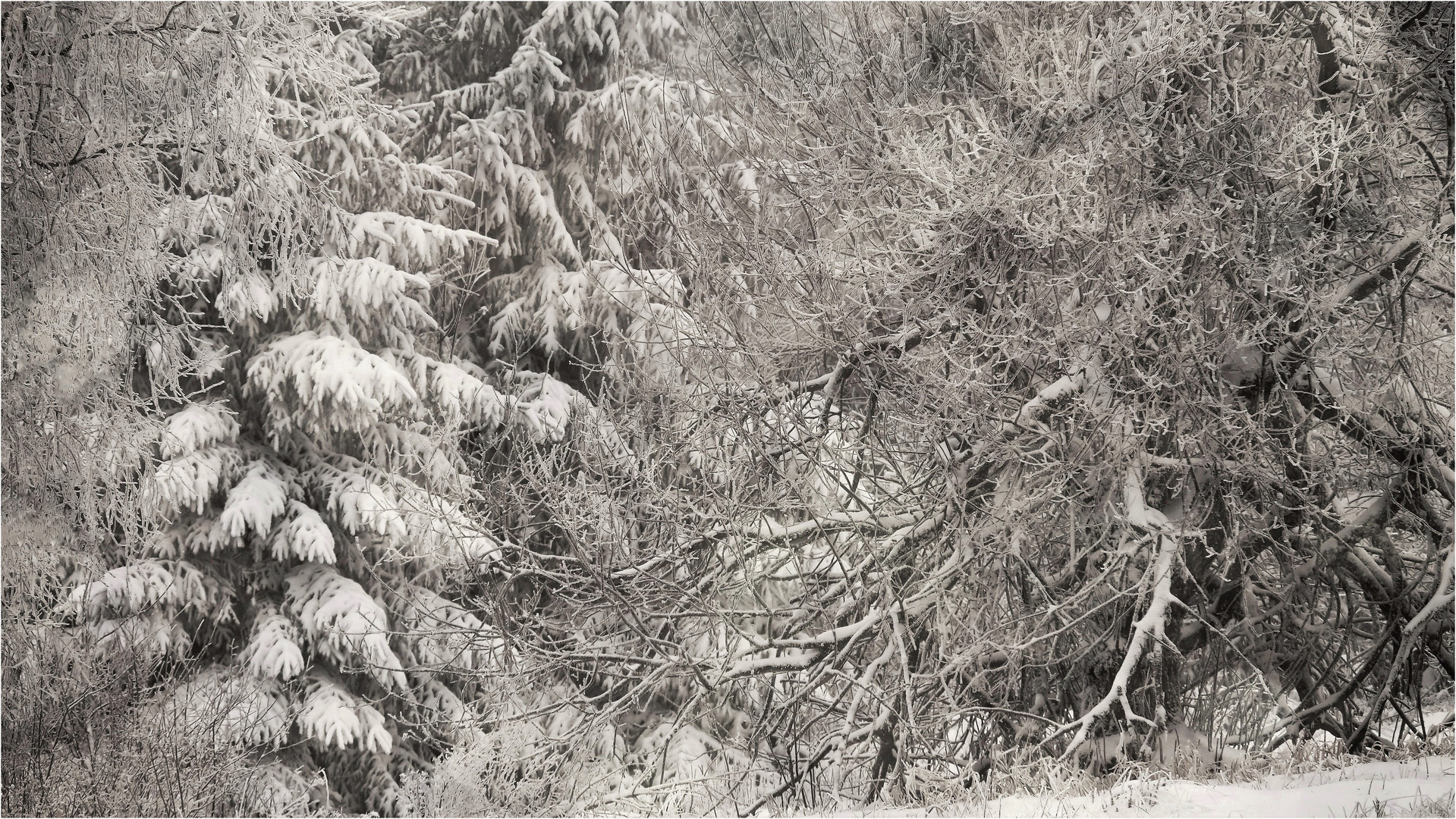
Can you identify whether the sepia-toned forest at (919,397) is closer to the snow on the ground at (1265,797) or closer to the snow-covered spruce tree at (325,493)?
the snow on the ground at (1265,797)

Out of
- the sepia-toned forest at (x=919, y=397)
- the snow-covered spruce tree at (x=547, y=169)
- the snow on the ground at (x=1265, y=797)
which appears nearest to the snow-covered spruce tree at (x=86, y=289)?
the sepia-toned forest at (x=919, y=397)

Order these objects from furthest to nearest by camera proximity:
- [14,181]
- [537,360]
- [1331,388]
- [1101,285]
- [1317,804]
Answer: [537,360] < [1331,388] < [1101,285] < [14,181] < [1317,804]

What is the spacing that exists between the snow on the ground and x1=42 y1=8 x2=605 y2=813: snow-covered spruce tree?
18.3 ft

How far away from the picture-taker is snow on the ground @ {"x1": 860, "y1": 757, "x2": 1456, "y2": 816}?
17.1 ft

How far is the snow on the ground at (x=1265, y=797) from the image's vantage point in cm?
522

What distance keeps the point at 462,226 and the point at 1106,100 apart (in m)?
8.99

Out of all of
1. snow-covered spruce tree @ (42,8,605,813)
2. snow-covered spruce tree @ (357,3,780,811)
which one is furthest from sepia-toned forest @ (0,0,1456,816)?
snow-covered spruce tree @ (357,3,780,811)

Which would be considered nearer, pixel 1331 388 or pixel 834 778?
pixel 1331 388

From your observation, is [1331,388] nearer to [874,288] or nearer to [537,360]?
[874,288]

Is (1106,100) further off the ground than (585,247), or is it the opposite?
(1106,100)

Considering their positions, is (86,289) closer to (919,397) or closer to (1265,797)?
(919,397)

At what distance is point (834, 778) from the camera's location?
8.23 m

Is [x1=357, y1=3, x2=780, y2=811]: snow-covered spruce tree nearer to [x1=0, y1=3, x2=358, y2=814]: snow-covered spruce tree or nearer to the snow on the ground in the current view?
[x1=0, y1=3, x2=358, y2=814]: snow-covered spruce tree

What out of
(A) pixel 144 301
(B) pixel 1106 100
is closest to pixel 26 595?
(A) pixel 144 301
